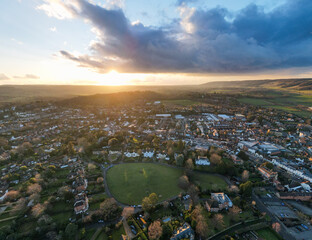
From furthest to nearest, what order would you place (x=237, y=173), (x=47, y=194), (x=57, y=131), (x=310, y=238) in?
1. (x=57, y=131)
2. (x=237, y=173)
3. (x=47, y=194)
4. (x=310, y=238)

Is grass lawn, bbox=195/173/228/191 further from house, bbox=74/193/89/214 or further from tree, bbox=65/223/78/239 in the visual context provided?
tree, bbox=65/223/78/239

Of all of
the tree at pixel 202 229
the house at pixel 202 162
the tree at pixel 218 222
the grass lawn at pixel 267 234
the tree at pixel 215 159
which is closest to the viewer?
the tree at pixel 202 229

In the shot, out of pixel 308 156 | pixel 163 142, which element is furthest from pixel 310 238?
pixel 163 142

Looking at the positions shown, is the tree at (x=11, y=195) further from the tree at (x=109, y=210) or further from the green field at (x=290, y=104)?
the green field at (x=290, y=104)

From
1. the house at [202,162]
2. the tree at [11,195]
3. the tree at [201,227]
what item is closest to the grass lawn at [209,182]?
the house at [202,162]

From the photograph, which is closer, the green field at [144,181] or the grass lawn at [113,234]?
the grass lawn at [113,234]

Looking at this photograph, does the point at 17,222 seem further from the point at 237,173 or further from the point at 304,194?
the point at 304,194

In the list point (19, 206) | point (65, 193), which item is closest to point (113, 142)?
point (65, 193)

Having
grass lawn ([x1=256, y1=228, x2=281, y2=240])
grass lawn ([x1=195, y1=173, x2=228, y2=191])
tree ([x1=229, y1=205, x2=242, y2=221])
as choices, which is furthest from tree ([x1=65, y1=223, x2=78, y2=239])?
grass lawn ([x1=256, y1=228, x2=281, y2=240])
